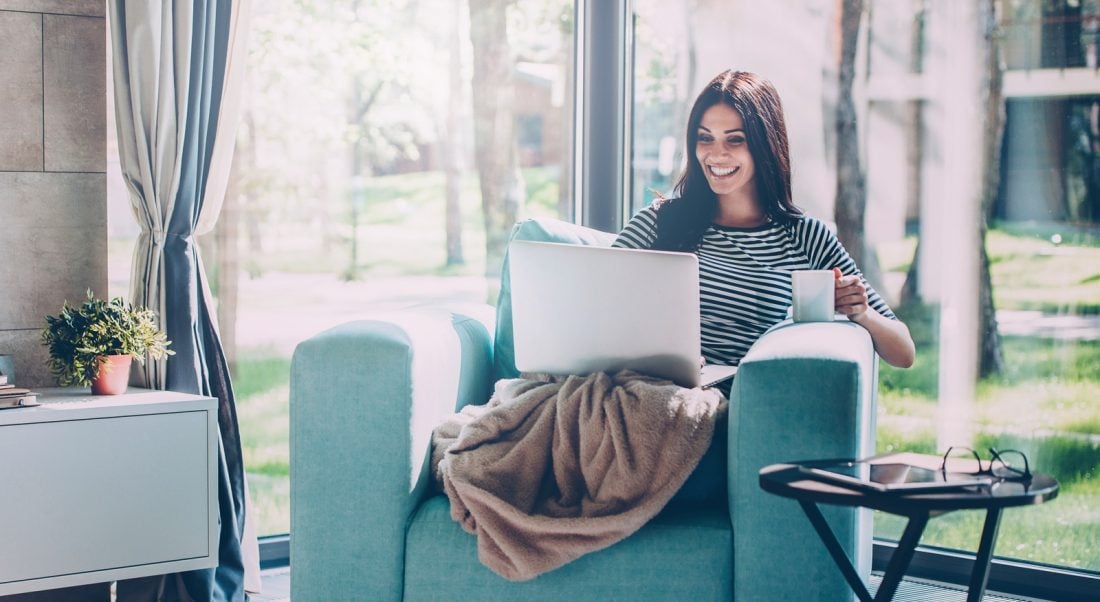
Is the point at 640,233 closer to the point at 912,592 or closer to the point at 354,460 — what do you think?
the point at 354,460

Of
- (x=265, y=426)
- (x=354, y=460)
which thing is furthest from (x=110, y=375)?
(x=265, y=426)

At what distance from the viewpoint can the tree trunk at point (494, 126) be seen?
3369 mm

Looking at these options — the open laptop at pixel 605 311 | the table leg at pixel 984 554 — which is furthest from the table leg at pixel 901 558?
the open laptop at pixel 605 311

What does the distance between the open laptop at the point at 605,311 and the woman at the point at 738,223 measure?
36cm

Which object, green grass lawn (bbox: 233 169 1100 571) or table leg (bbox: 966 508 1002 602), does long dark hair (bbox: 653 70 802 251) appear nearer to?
green grass lawn (bbox: 233 169 1100 571)

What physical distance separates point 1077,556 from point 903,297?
784 mm

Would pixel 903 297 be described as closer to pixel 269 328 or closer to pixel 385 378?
pixel 385 378

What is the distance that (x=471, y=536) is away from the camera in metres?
1.81

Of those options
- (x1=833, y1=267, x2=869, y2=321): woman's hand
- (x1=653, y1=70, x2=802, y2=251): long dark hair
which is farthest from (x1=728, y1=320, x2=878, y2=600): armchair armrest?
(x1=653, y1=70, x2=802, y2=251): long dark hair

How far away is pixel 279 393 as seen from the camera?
11.8ft

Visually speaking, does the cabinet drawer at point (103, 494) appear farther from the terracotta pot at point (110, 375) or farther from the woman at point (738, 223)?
the woman at point (738, 223)

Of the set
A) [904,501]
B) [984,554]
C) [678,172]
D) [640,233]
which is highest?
[678,172]

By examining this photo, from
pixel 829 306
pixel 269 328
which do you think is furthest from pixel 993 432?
pixel 269 328

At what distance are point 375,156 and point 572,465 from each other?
188cm
